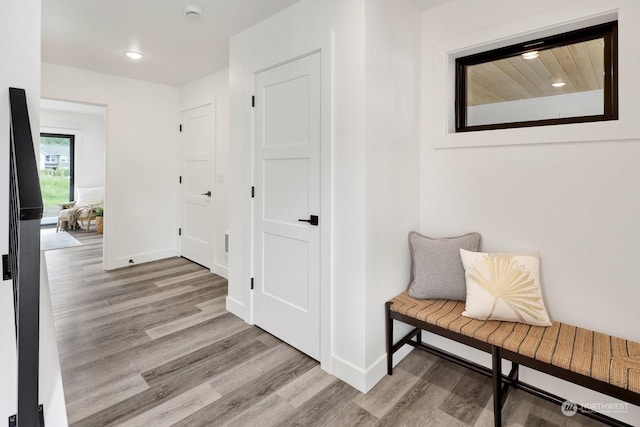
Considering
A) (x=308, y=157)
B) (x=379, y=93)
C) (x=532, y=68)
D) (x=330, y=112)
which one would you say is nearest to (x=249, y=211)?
(x=308, y=157)

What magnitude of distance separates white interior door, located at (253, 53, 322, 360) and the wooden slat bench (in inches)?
24.6

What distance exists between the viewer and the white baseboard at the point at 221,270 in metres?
3.97

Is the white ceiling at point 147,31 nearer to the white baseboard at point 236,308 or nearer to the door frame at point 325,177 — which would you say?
the door frame at point 325,177

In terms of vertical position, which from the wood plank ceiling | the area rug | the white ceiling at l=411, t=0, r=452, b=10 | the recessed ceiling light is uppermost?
the recessed ceiling light

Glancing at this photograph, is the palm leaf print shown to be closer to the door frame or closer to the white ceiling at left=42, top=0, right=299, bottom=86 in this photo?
the door frame

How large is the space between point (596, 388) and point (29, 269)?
81.8 inches

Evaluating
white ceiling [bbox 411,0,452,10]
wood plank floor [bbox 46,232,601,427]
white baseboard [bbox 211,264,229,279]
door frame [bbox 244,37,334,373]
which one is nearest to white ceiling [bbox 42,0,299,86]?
door frame [bbox 244,37,334,373]

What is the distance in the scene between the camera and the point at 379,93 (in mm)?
1978

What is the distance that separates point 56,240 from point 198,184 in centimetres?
362

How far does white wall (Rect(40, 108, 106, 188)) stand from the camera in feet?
24.2

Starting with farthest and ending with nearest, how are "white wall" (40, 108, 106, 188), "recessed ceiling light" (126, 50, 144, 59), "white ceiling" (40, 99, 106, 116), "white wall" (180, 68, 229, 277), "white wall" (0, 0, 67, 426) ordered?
"white wall" (40, 108, 106, 188)
"white ceiling" (40, 99, 106, 116)
"white wall" (180, 68, 229, 277)
"recessed ceiling light" (126, 50, 144, 59)
"white wall" (0, 0, 67, 426)

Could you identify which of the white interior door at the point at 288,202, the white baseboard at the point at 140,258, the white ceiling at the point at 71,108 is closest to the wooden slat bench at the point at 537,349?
the white interior door at the point at 288,202

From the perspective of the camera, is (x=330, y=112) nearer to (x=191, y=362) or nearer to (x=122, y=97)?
(x=191, y=362)

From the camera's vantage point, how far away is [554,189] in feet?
6.20
